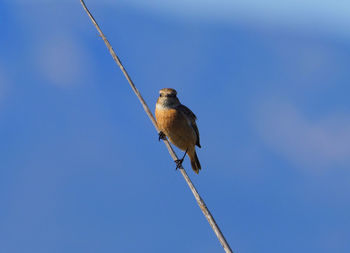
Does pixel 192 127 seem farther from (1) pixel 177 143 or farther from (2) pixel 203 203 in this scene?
(2) pixel 203 203

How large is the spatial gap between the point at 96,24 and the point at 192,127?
3.68 m

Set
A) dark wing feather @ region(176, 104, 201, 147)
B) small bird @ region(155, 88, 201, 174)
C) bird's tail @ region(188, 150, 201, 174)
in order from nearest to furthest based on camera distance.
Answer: small bird @ region(155, 88, 201, 174) → dark wing feather @ region(176, 104, 201, 147) → bird's tail @ region(188, 150, 201, 174)

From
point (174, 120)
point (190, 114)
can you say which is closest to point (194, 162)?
point (190, 114)

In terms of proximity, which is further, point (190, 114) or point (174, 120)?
point (190, 114)

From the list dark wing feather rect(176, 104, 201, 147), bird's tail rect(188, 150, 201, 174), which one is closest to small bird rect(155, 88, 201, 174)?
dark wing feather rect(176, 104, 201, 147)

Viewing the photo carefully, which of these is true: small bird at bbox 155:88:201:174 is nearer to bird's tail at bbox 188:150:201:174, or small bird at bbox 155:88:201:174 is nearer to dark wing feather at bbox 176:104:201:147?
dark wing feather at bbox 176:104:201:147

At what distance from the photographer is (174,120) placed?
25.9 feet

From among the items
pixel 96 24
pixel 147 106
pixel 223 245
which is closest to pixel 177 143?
pixel 147 106

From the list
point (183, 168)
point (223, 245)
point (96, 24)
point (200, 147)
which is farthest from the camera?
point (200, 147)

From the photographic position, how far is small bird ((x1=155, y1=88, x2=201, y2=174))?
789 cm

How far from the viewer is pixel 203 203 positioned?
3.89 m

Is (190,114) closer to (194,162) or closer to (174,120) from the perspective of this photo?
(174,120)

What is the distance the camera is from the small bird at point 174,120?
25.9ft

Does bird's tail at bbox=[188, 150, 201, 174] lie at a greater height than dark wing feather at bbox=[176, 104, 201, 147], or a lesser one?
lesser
